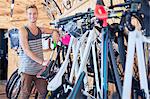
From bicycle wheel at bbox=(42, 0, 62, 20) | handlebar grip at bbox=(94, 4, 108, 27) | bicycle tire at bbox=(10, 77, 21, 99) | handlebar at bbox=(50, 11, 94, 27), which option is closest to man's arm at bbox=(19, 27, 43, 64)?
handlebar at bbox=(50, 11, 94, 27)

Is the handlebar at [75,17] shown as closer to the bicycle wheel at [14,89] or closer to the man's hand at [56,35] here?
the man's hand at [56,35]

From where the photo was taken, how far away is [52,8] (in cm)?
523

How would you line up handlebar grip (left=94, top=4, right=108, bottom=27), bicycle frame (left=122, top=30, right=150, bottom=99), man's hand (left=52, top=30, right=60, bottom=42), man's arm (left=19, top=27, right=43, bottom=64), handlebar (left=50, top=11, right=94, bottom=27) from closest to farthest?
bicycle frame (left=122, top=30, right=150, bottom=99) < handlebar grip (left=94, top=4, right=108, bottom=27) < handlebar (left=50, top=11, right=94, bottom=27) < man's arm (left=19, top=27, right=43, bottom=64) < man's hand (left=52, top=30, right=60, bottom=42)

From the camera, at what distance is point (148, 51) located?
2275 mm

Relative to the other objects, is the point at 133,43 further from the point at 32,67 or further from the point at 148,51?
the point at 32,67

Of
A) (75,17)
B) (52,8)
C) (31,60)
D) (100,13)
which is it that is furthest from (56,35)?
(52,8)

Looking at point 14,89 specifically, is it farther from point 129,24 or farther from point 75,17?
point 129,24

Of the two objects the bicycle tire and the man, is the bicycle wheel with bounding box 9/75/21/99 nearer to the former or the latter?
the bicycle tire

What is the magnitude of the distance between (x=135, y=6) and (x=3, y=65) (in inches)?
194

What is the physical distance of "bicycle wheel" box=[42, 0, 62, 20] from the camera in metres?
5.12

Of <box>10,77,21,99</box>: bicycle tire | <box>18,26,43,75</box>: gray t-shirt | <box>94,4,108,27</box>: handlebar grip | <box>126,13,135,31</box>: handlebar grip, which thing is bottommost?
<box>10,77,21,99</box>: bicycle tire

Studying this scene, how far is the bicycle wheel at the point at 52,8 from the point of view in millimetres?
5120

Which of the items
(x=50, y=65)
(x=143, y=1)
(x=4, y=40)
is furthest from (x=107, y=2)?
(x=4, y=40)

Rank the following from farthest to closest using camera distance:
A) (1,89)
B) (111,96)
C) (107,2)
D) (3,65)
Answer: (3,65) → (1,89) → (107,2) → (111,96)
